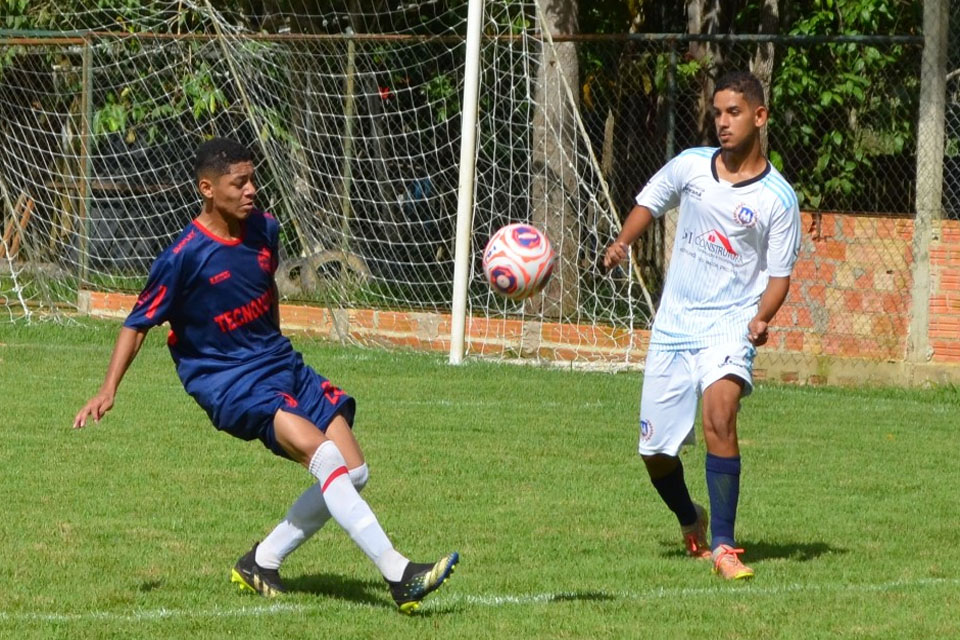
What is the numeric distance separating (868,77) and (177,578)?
11.2 m

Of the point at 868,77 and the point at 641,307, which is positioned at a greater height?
the point at 868,77

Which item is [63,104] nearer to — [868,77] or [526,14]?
[526,14]

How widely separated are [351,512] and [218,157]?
1.42m

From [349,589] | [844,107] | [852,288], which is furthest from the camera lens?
[844,107]

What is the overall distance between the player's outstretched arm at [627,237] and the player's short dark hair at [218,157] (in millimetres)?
1581

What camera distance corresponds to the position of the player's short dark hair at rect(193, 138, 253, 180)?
6.23 meters

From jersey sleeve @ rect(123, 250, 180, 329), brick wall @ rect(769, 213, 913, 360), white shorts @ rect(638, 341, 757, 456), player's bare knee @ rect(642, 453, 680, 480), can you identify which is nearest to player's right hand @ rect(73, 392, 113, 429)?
jersey sleeve @ rect(123, 250, 180, 329)

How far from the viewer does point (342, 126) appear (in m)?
16.8

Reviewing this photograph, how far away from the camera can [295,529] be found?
632 centimetres

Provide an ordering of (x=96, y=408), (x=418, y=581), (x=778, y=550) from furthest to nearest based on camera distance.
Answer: (x=778, y=550) → (x=96, y=408) → (x=418, y=581)

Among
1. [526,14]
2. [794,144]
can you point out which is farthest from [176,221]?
[794,144]

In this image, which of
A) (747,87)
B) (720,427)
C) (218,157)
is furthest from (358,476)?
(747,87)

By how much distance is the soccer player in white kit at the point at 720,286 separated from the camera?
271 inches

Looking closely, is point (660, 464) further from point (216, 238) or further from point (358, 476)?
point (216, 238)
